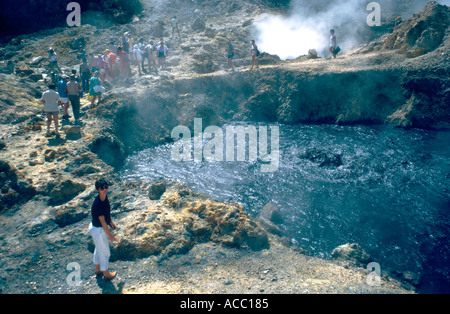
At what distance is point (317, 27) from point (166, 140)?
69.4 feet

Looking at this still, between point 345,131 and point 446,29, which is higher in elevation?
point 446,29

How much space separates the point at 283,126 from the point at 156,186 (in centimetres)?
1080

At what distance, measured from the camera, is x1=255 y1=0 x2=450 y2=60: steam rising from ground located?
89.4 feet

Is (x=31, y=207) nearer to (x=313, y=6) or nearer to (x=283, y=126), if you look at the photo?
(x=283, y=126)

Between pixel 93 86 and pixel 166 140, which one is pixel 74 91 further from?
pixel 166 140

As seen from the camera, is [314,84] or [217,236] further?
[314,84]

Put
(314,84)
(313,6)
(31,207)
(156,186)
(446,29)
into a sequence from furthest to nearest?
(313,6) < (314,84) < (446,29) < (156,186) < (31,207)

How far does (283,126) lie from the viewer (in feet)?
59.9

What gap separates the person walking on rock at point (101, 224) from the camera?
18.7 ft

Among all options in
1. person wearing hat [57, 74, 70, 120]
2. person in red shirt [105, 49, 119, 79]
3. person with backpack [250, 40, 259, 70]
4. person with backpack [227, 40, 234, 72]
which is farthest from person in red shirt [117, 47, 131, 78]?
person with backpack [250, 40, 259, 70]

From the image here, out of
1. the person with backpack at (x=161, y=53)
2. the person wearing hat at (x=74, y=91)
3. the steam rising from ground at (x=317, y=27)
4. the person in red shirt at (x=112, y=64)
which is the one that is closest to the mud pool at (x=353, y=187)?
the person wearing hat at (x=74, y=91)

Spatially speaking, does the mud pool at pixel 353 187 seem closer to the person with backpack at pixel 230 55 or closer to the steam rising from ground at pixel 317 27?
the person with backpack at pixel 230 55

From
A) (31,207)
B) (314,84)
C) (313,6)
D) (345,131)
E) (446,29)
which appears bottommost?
(31,207)

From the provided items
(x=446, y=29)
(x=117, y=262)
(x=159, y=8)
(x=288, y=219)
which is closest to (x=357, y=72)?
(x=446, y=29)
